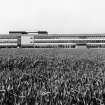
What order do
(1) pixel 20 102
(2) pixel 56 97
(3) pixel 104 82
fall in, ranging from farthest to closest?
(3) pixel 104 82 → (2) pixel 56 97 → (1) pixel 20 102

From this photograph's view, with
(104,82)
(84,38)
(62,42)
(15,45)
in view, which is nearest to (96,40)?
(84,38)

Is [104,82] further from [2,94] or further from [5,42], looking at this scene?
[5,42]

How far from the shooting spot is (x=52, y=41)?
5177 inches

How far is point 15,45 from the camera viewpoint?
127 m

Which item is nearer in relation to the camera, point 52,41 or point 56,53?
point 56,53

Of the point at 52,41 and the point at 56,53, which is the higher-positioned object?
the point at 56,53

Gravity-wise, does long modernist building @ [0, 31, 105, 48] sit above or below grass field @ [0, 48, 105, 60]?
below

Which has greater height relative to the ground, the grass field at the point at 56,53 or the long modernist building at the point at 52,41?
the grass field at the point at 56,53

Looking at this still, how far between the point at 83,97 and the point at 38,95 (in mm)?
594

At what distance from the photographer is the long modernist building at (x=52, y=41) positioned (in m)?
125

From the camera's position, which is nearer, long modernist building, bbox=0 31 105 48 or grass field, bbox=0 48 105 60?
grass field, bbox=0 48 105 60

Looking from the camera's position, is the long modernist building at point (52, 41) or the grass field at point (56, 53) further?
the long modernist building at point (52, 41)

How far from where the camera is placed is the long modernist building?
125m

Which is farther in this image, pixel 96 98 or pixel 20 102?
pixel 96 98
